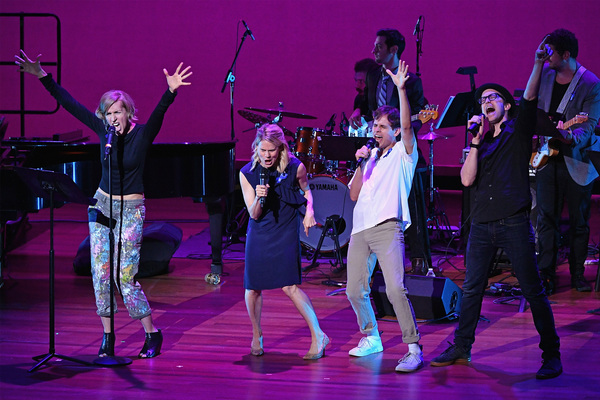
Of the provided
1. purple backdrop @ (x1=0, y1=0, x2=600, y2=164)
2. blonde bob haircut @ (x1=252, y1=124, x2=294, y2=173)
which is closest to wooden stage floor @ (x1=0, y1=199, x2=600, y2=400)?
blonde bob haircut @ (x1=252, y1=124, x2=294, y2=173)

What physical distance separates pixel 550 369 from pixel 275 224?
2016mm

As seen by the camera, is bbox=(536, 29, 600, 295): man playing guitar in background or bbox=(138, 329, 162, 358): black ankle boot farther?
bbox=(536, 29, 600, 295): man playing guitar in background

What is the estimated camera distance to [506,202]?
16.1 ft

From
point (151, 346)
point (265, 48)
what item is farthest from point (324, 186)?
point (265, 48)

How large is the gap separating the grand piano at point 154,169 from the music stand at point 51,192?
4.90 feet

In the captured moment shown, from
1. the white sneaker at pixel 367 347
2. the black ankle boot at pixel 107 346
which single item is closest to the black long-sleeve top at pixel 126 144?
the black ankle boot at pixel 107 346

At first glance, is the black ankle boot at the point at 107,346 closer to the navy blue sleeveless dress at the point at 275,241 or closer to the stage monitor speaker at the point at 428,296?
the navy blue sleeveless dress at the point at 275,241

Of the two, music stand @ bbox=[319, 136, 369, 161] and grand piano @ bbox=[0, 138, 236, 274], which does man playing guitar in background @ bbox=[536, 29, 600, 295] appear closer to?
music stand @ bbox=[319, 136, 369, 161]

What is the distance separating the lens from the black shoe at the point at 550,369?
Result: 499 cm

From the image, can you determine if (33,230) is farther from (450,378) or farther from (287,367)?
(450,378)

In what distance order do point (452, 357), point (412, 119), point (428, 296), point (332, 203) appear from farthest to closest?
point (332, 203)
point (412, 119)
point (428, 296)
point (452, 357)

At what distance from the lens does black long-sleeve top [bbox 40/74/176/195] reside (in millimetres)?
5281

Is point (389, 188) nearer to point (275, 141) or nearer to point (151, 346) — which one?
point (275, 141)

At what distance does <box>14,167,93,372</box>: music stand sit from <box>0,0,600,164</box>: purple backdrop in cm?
800
